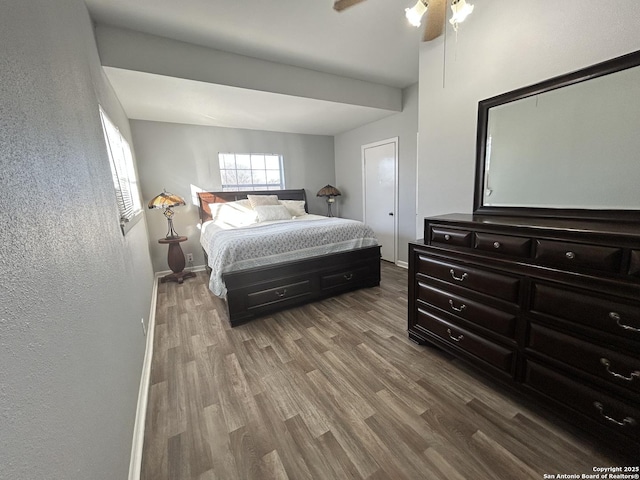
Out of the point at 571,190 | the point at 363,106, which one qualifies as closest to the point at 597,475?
the point at 571,190

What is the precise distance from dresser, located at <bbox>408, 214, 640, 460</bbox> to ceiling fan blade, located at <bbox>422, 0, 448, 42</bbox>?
1.27 meters

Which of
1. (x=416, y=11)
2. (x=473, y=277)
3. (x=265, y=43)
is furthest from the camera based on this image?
(x=265, y=43)

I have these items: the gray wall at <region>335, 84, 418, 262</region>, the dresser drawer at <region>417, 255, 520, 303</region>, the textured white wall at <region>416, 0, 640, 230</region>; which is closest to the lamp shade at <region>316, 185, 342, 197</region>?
the gray wall at <region>335, 84, 418, 262</region>

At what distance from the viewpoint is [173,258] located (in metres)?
3.99

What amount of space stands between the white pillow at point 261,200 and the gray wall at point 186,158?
67 cm

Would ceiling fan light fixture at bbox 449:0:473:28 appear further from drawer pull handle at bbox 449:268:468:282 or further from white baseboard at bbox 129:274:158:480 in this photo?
white baseboard at bbox 129:274:158:480

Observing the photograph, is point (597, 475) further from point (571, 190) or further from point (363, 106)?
point (363, 106)

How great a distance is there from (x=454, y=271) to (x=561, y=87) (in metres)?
1.29

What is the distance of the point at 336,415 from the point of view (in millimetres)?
1562

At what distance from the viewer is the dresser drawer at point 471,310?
156 centimetres

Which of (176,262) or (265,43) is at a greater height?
(265,43)

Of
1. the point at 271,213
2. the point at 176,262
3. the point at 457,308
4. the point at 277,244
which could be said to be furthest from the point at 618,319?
the point at 176,262

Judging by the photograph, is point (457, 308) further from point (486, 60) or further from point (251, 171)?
point (251, 171)

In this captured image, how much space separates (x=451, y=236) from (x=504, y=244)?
34 centimetres
